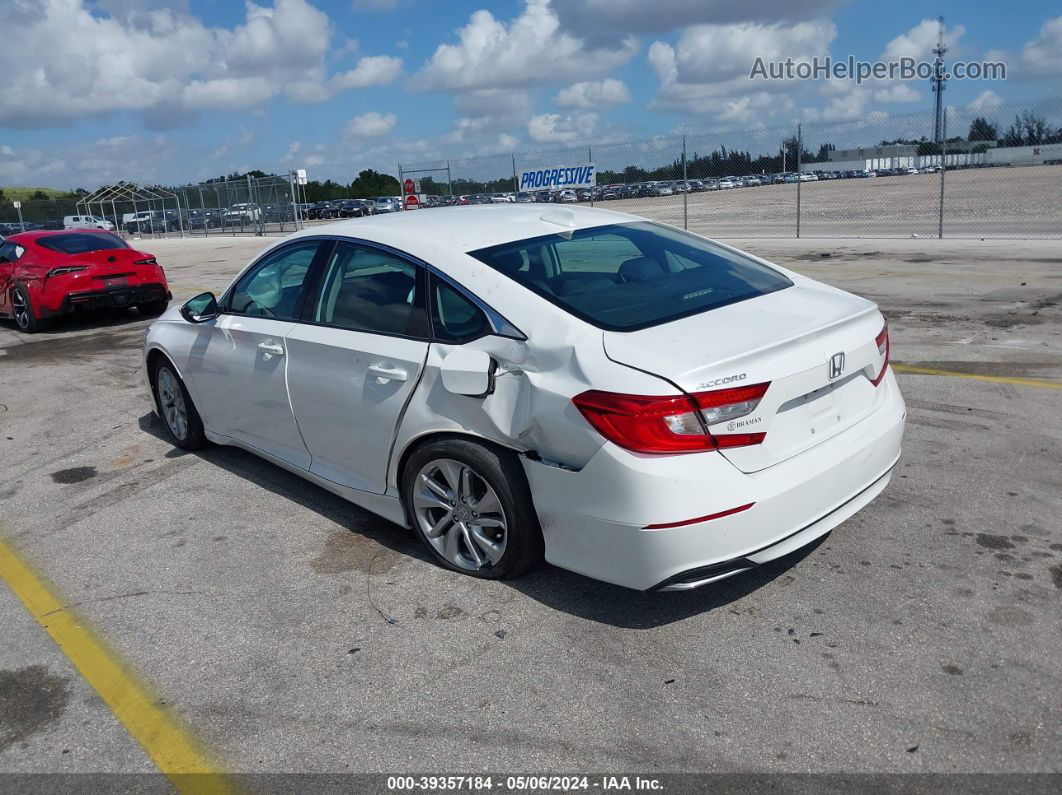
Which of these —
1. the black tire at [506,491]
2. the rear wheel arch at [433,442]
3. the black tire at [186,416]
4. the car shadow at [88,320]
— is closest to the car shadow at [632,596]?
the black tire at [506,491]

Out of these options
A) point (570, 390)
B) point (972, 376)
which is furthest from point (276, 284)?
point (972, 376)

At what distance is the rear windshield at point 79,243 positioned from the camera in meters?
12.3

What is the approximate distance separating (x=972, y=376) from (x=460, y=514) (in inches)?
184

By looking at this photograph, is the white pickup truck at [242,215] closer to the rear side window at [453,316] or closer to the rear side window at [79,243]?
the rear side window at [79,243]

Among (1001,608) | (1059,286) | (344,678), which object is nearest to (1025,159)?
(1059,286)

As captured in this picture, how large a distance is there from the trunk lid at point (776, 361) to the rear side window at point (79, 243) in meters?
11.1

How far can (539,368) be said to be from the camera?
342cm

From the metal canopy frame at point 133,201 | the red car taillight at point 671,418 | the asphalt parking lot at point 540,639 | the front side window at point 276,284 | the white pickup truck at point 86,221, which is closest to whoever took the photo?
the asphalt parking lot at point 540,639

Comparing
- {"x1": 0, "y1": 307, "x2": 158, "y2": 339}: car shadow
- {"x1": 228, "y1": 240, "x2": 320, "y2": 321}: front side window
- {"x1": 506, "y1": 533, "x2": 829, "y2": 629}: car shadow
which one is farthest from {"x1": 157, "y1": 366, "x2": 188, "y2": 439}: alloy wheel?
{"x1": 0, "y1": 307, "x2": 158, "y2": 339}: car shadow

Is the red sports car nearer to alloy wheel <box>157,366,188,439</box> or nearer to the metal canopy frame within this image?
alloy wheel <box>157,366,188,439</box>

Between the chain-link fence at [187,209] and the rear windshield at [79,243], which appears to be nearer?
the rear windshield at [79,243]

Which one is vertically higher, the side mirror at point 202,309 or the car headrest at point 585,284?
the car headrest at point 585,284

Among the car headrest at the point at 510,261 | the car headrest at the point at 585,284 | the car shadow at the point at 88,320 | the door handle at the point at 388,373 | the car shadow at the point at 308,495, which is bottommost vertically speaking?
the car shadow at the point at 308,495

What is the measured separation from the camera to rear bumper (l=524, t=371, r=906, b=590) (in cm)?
311
